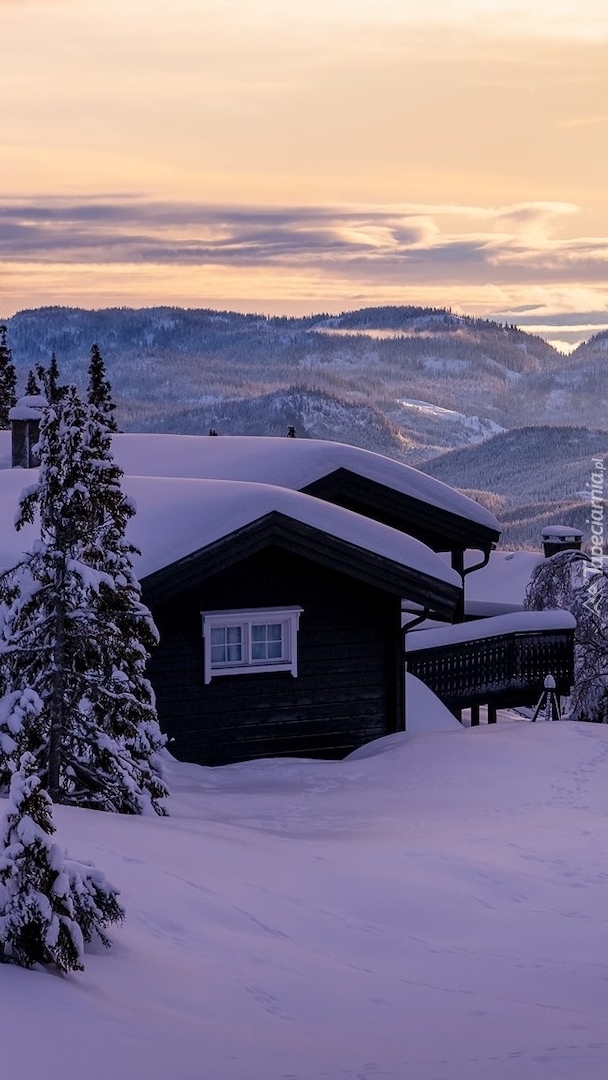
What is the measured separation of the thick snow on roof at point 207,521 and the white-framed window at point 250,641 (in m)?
1.24

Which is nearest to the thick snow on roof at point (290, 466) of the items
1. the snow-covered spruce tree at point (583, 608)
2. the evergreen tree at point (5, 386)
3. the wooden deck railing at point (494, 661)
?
the wooden deck railing at point (494, 661)

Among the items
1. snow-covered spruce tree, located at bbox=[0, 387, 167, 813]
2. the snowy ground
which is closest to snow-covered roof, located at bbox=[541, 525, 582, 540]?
the snowy ground

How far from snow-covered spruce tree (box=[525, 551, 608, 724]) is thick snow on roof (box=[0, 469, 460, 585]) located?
24.8 feet

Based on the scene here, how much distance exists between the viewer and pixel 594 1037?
929 cm

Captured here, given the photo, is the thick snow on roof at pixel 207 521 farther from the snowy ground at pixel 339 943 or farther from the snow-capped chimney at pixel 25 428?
the snow-capped chimney at pixel 25 428

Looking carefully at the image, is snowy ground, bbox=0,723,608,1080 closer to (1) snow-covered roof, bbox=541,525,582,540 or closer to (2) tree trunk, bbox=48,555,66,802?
(2) tree trunk, bbox=48,555,66,802

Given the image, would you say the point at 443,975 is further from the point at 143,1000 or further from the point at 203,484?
the point at 203,484

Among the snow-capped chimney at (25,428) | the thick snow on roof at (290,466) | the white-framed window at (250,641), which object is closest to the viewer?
the white-framed window at (250,641)

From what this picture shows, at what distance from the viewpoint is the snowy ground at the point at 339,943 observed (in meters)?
7.80

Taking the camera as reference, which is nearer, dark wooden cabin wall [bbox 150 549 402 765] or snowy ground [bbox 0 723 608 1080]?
snowy ground [bbox 0 723 608 1080]

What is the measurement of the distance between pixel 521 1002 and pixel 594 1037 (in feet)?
2.55

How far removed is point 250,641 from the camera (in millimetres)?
19312

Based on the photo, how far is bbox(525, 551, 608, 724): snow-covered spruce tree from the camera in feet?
92.2

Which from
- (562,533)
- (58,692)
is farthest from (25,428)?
(58,692)
